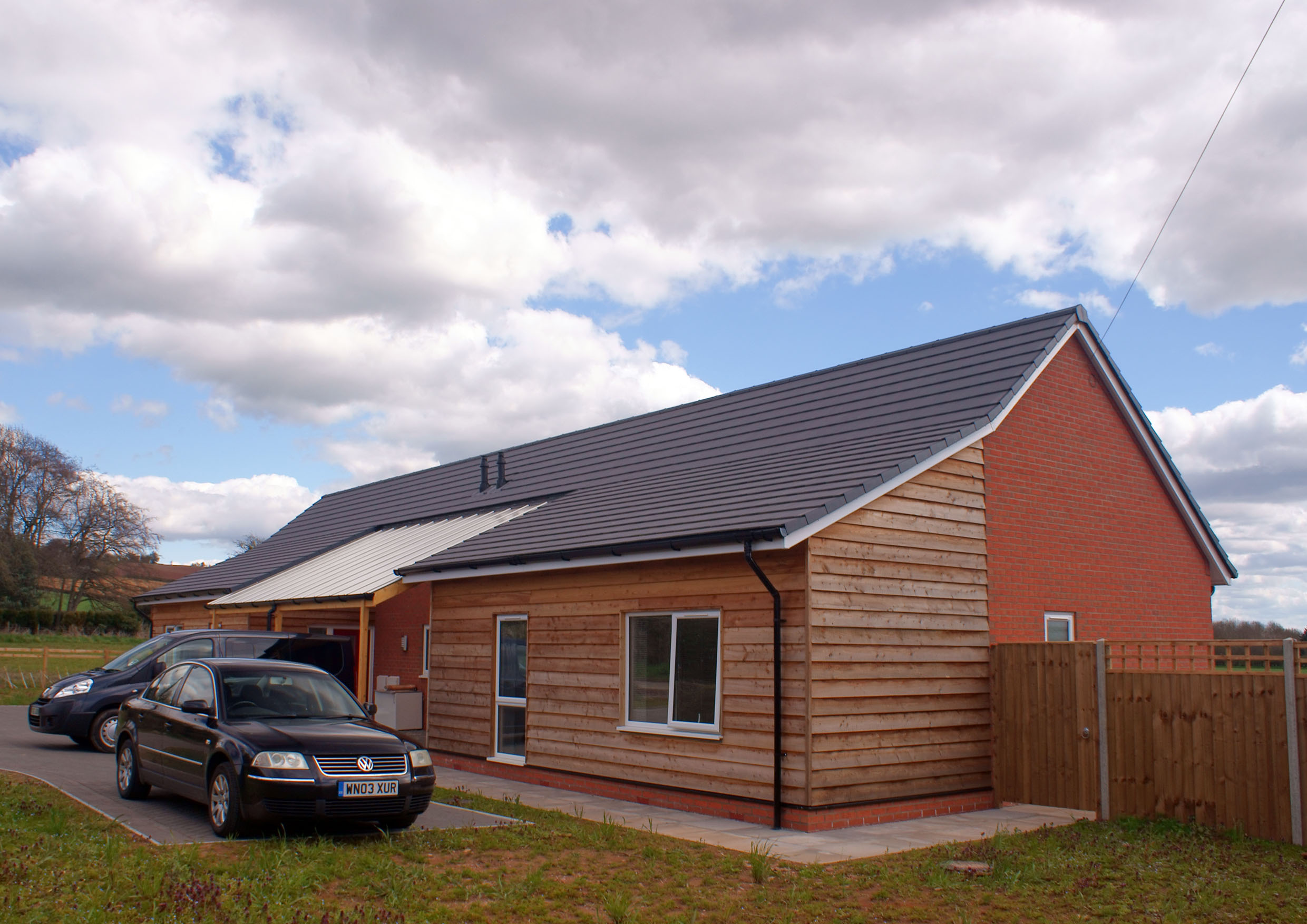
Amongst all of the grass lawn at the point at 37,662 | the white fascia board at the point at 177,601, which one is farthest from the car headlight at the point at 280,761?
the grass lawn at the point at 37,662

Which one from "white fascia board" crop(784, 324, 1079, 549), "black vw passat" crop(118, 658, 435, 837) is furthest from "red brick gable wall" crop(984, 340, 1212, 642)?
"black vw passat" crop(118, 658, 435, 837)

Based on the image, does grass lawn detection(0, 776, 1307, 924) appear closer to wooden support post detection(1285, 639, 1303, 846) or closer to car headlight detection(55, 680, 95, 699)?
wooden support post detection(1285, 639, 1303, 846)

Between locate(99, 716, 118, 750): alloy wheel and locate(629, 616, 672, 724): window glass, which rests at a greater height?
locate(629, 616, 672, 724): window glass

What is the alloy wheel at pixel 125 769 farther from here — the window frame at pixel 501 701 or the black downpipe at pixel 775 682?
the black downpipe at pixel 775 682

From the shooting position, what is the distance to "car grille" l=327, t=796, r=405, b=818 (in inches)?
332

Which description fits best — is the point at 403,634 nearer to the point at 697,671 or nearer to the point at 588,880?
the point at 697,671

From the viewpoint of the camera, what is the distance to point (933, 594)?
38.1ft

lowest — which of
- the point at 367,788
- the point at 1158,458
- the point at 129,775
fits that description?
the point at 129,775

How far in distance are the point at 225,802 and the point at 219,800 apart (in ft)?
0.45

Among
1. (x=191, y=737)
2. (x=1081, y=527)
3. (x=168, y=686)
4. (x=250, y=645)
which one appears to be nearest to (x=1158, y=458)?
(x=1081, y=527)

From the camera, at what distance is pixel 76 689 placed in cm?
1511

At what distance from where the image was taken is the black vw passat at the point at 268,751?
842 cm

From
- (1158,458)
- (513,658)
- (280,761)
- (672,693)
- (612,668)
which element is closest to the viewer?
(280,761)

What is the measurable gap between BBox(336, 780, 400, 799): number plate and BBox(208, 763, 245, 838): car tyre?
0.88 metres
